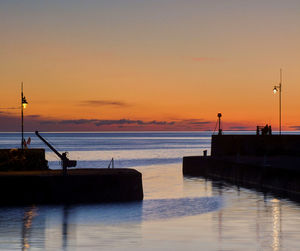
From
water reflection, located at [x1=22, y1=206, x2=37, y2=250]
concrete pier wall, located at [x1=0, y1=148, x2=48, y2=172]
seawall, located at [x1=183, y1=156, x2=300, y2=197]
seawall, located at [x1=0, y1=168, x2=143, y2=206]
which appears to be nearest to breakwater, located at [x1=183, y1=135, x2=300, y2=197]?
seawall, located at [x1=183, y1=156, x2=300, y2=197]

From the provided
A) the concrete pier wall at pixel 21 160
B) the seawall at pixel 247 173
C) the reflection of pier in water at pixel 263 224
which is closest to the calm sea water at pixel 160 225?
the reflection of pier in water at pixel 263 224

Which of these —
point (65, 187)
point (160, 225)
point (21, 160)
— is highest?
point (21, 160)

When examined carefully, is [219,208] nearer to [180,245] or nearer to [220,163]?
[180,245]

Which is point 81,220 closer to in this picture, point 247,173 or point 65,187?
point 65,187

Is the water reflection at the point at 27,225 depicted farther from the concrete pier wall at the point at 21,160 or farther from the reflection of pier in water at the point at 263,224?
the reflection of pier in water at the point at 263,224

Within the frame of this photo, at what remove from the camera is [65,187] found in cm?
3247

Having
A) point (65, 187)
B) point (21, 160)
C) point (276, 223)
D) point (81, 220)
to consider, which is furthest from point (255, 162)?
point (81, 220)

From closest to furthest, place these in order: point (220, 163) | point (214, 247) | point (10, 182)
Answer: point (214, 247) < point (10, 182) < point (220, 163)

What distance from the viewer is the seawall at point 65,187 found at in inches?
1258

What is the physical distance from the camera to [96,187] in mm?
33156

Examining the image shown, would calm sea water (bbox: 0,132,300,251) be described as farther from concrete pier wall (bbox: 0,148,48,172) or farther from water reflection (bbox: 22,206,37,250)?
concrete pier wall (bbox: 0,148,48,172)

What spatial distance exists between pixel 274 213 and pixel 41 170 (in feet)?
46.3

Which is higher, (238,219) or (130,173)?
(130,173)

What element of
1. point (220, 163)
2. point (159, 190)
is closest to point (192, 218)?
point (159, 190)
